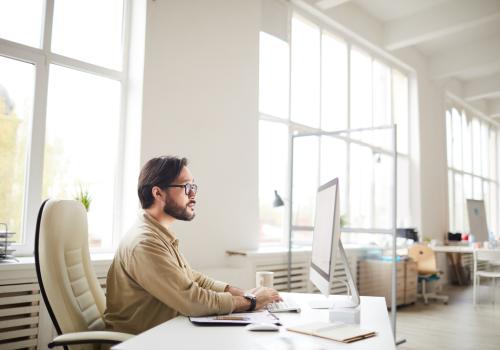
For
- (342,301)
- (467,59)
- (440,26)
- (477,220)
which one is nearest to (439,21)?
(440,26)

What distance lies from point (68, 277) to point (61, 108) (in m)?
1.90

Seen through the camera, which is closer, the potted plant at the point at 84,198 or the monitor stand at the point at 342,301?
the monitor stand at the point at 342,301

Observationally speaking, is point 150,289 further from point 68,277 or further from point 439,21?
point 439,21

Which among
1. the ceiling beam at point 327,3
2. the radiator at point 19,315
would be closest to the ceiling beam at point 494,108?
the ceiling beam at point 327,3

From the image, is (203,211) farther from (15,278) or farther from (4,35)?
(4,35)

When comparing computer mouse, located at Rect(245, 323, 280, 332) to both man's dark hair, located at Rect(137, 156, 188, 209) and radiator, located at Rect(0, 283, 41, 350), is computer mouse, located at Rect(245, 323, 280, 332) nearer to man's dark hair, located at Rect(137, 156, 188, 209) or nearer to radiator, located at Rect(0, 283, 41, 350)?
man's dark hair, located at Rect(137, 156, 188, 209)

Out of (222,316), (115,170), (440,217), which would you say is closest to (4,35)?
(115,170)

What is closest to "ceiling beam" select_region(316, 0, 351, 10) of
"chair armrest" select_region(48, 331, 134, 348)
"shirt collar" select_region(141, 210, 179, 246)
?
"shirt collar" select_region(141, 210, 179, 246)

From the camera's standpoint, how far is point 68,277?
5.97 ft

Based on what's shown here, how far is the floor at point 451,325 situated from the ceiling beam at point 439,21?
381 centimetres

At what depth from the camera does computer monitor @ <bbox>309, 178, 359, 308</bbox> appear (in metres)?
1.74

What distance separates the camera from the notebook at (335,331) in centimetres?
152

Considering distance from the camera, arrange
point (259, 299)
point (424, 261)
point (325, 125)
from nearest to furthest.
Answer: point (259, 299) < point (325, 125) < point (424, 261)

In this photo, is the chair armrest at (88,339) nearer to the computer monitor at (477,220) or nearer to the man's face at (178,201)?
the man's face at (178,201)
